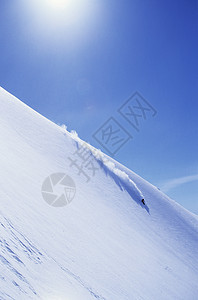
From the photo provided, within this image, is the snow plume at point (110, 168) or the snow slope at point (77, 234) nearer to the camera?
the snow slope at point (77, 234)

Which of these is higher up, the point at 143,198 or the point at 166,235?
the point at 143,198

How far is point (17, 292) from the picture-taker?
12.1 ft

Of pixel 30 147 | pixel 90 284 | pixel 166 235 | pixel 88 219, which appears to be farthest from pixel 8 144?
pixel 166 235

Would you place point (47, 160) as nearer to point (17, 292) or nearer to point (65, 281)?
point (65, 281)

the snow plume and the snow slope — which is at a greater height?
the snow plume

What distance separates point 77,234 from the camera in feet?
25.9

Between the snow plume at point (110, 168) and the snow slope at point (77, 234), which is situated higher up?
the snow plume at point (110, 168)

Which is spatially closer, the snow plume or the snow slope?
Result: the snow slope

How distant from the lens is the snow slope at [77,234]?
4.89 meters

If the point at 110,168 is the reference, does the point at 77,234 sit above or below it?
below

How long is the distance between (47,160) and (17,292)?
9228 millimetres

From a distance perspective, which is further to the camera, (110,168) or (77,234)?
(110,168)

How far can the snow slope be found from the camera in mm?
4895

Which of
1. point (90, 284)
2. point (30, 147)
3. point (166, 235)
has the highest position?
point (166, 235)
